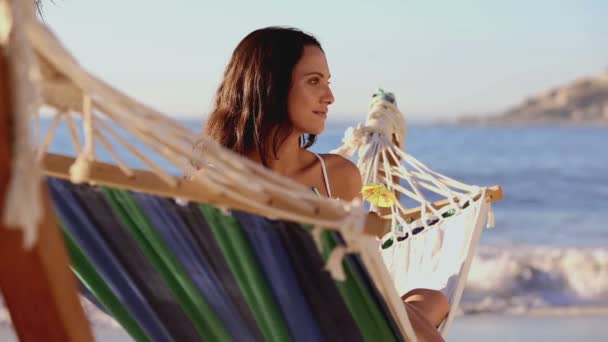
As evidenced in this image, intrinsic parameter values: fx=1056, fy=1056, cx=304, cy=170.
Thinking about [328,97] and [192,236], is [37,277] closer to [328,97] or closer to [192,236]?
[192,236]

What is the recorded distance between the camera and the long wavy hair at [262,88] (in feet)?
7.57

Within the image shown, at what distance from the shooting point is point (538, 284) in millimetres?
6289

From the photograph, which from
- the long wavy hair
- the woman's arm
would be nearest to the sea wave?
the woman's arm

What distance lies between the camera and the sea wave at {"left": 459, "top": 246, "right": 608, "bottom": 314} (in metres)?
5.46

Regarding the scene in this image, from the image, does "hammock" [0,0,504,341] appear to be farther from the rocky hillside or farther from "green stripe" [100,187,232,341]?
the rocky hillside

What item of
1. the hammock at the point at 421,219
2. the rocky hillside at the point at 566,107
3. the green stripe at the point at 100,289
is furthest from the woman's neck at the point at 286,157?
the rocky hillside at the point at 566,107

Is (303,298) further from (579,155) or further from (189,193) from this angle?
(579,155)

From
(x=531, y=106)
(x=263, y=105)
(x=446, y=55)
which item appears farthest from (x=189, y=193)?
(x=531, y=106)

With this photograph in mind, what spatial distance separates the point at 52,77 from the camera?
49.4 inches

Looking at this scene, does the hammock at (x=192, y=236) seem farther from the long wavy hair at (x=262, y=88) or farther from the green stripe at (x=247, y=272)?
the long wavy hair at (x=262, y=88)

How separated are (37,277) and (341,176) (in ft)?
4.65

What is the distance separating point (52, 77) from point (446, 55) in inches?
937

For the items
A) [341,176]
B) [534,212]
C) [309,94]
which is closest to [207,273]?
[309,94]

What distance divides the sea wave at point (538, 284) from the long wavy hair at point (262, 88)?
10.1 ft
